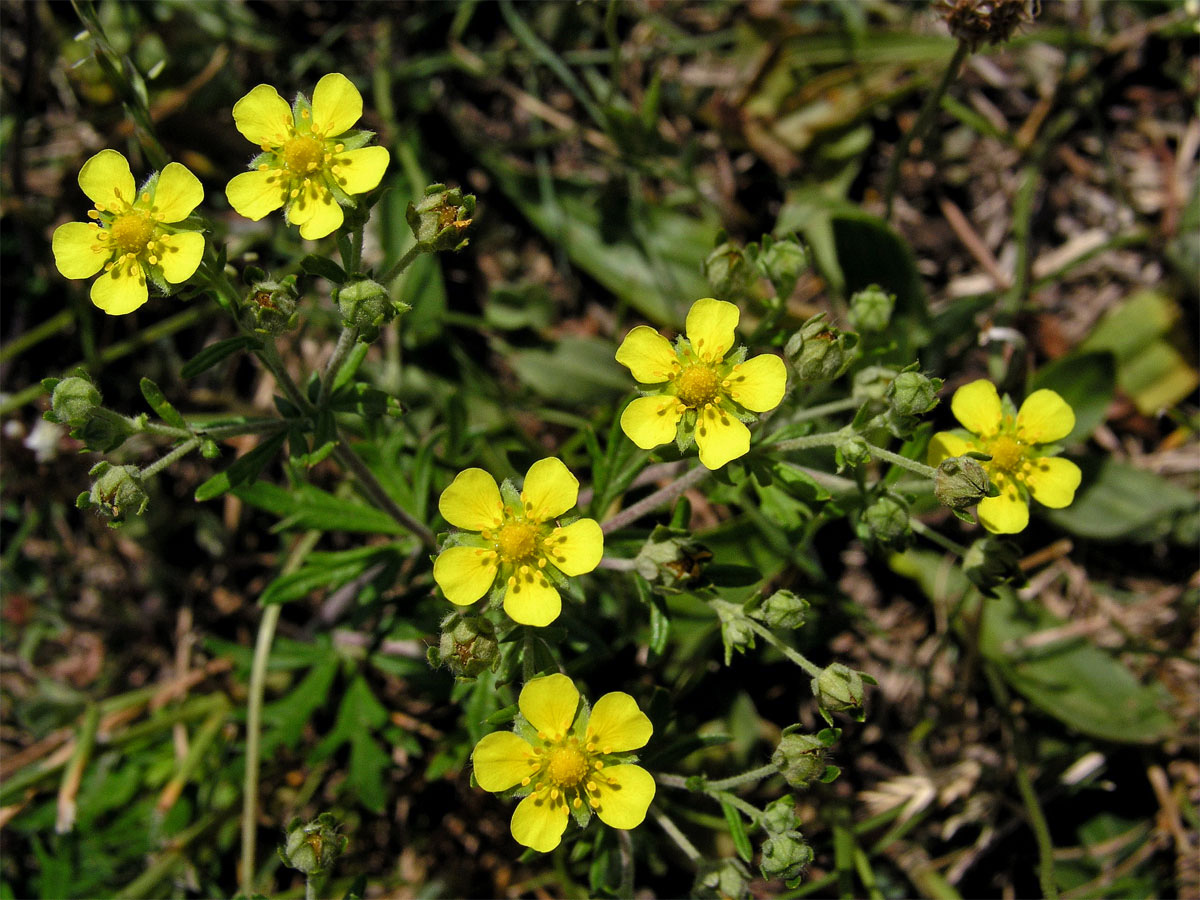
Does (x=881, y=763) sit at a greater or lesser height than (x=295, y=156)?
lesser

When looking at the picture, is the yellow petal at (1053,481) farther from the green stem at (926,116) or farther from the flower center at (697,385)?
the green stem at (926,116)

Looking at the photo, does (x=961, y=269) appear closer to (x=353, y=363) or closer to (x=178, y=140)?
→ (x=353, y=363)

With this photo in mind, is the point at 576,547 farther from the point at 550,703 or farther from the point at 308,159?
the point at 308,159

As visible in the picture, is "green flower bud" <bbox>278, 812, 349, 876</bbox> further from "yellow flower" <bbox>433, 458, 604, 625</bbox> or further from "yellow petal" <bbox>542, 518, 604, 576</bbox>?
"yellow petal" <bbox>542, 518, 604, 576</bbox>

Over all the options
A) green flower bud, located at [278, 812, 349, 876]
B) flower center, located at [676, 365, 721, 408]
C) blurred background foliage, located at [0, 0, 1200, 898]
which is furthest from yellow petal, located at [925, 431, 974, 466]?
green flower bud, located at [278, 812, 349, 876]

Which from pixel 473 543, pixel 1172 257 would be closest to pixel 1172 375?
pixel 1172 257

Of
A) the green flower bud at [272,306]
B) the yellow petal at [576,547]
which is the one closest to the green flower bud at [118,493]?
the green flower bud at [272,306]
